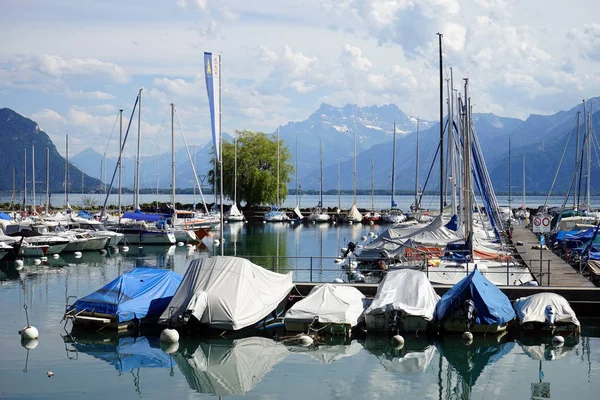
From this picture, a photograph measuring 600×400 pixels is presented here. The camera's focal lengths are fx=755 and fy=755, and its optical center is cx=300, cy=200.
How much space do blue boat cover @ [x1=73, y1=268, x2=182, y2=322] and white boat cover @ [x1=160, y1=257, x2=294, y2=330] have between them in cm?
156

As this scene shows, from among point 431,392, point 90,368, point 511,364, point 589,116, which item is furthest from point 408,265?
point 589,116

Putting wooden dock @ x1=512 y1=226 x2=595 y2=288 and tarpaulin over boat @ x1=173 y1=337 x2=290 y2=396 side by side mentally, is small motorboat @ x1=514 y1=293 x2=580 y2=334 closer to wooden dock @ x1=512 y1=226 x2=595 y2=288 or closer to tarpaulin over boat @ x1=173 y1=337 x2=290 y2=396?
wooden dock @ x1=512 y1=226 x2=595 y2=288

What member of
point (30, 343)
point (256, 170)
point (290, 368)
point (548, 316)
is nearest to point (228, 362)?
point (290, 368)

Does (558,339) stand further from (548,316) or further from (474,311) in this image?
(474,311)

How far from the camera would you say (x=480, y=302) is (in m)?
26.5

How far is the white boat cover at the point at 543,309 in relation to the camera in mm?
26844

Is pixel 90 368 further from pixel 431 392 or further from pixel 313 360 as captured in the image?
pixel 431 392

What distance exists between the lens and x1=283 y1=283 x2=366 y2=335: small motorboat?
1048 inches

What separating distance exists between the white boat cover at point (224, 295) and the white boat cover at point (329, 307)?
1.27 meters

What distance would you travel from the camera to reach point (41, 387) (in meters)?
21.2

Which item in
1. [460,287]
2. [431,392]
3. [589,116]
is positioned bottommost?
[431,392]

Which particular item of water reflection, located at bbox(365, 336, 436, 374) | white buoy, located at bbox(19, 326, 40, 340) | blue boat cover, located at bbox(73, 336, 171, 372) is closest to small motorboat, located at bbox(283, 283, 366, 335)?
water reflection, located at bbox(365, 336, 436, 374)

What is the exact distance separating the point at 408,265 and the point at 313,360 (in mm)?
13525

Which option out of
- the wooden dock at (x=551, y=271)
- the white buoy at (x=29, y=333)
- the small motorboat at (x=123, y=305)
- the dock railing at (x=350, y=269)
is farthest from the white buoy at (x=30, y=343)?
the wooden dock at (x=551, y=271)
